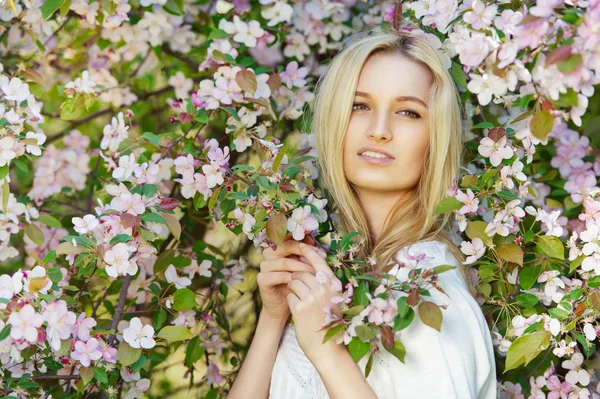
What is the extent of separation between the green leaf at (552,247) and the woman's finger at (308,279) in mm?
518

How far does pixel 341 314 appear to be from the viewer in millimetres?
1498

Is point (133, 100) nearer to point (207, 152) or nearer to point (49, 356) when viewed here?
point (207, 152)

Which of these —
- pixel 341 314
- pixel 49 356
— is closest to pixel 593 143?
pixel 341 314

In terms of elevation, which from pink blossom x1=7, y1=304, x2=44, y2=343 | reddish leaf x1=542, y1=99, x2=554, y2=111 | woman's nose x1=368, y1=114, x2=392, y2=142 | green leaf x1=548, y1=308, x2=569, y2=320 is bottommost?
green leaf x1=548, y1=308, x2=569, y2=320

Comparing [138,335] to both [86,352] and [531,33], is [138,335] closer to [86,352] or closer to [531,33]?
[86,352]

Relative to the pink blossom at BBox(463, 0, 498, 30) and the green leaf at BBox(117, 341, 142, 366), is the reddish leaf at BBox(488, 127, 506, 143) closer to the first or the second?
the pink blossom at BBox(463, 0, 498, 30)

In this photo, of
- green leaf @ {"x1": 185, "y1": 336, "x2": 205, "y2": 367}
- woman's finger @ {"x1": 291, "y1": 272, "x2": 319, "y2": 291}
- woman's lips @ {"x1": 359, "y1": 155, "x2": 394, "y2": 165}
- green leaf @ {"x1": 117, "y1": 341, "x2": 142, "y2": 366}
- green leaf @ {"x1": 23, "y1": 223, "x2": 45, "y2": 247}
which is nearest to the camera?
woman's finger @ {"x1": 291, "y1": 272, "x2": 319, "y2": 291}

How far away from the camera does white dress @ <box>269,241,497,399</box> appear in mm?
1548

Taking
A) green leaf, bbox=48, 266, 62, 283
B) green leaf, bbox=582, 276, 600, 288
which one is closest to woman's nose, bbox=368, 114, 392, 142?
green leaf, bbox=582, 276, 600, 288

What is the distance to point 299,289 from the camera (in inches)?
65.3

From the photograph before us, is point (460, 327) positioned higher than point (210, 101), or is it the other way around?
point (210, 101)

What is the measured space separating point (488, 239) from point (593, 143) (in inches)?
36.1

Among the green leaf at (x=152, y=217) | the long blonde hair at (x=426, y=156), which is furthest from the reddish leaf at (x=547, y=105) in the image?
the green leaf at (x=152, y=217)

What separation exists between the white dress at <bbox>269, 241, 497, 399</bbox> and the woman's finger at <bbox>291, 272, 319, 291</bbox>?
0.54 feet
